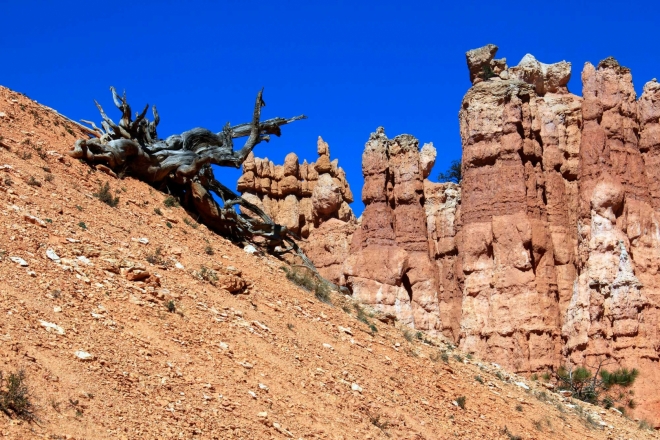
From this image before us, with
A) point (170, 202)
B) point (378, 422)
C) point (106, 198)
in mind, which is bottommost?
point (378, 422)

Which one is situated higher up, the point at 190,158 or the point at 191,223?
the point at 190,158

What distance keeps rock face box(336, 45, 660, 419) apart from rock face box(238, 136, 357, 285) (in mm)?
8765

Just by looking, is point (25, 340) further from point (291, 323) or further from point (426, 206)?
point (426, 206)

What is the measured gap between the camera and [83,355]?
920 cm

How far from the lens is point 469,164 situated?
132 ft

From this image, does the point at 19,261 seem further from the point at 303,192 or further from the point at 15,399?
the point at 303,192

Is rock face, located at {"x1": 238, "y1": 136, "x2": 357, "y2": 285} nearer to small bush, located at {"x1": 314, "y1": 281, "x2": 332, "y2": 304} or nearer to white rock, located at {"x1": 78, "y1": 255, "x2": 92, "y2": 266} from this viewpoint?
small bush, located at {"x1": 314, "y1": 281, "x2": 332, "y2": 304}

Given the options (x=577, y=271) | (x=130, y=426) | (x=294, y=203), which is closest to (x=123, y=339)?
(x=130, y=426)

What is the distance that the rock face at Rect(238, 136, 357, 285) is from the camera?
53656mm

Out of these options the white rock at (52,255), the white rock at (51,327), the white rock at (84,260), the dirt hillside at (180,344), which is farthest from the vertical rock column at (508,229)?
the white rock at (51,327)

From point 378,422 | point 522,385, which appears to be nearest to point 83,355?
point 378,422

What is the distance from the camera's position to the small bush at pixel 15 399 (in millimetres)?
7719

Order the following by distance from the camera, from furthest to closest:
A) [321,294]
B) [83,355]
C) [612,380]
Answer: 1. [612,380]
2. [321,294]
3. [83,355]

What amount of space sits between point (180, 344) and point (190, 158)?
825cm
